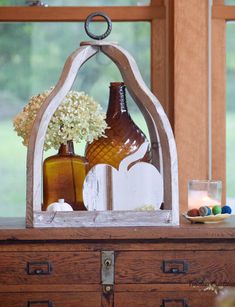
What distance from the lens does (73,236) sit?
2.46 meters

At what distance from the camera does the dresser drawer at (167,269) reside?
8.16ft

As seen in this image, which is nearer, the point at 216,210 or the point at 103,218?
the point at 103,218

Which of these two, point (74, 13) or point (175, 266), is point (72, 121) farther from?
point (74, 13)

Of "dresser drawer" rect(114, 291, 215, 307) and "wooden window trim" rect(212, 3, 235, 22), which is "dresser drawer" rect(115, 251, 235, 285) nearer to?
"dresser drawer" rect(114, 291, 215, 307)

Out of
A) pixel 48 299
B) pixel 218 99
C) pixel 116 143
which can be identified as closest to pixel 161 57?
pixel 218 99

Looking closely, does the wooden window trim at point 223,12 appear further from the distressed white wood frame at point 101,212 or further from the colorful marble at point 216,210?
the colorful marble at point 216,210

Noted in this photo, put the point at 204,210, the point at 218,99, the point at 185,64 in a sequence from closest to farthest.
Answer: the point at 204,210 < the point at 185,64 < the point at 218,99

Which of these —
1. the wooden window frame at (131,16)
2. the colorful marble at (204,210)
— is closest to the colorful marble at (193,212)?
the colorful marble at (204,210)

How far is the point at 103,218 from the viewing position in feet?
8.20

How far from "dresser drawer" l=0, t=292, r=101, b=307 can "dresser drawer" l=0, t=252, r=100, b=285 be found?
40mm

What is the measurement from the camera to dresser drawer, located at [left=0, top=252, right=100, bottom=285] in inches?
97.4

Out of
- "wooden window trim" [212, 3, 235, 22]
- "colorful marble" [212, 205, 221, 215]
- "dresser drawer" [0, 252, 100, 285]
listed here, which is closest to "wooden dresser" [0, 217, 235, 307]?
"dresser drawer" [0, 252, 100, 285]

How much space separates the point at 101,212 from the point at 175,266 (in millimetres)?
295

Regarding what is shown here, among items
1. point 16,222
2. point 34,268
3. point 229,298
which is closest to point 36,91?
point 16,222
